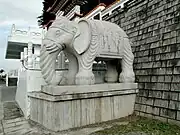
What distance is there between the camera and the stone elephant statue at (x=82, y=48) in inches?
147

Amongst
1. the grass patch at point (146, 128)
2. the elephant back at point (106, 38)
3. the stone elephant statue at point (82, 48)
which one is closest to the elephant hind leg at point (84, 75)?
the stone elephant statue at point (82, 48)

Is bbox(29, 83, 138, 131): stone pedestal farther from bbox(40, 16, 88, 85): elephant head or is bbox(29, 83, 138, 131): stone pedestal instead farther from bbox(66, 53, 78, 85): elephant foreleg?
bbox(66, 53, 78, 85): elephant foreleg

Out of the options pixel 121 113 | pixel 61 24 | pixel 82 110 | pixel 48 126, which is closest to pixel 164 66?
pixel 121 113

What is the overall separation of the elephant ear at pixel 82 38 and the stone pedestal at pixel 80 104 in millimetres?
745

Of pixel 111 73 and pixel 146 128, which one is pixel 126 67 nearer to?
pixel 111 73

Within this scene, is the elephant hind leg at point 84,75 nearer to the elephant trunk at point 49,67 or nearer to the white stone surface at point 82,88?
the white stone surface at point 82,88

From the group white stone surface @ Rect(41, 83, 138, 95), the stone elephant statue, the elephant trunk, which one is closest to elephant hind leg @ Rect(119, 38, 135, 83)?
the stone elephant statue

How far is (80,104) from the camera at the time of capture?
147 inches

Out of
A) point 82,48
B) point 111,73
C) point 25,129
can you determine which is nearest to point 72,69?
point 82,48

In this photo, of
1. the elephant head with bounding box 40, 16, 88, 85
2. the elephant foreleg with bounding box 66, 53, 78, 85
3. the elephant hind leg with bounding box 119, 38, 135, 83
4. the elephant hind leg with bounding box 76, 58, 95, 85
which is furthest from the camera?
the elephant hind leg with bounding box 119, 38, 135, 83

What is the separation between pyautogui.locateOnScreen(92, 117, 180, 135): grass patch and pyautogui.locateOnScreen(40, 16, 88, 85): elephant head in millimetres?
1347

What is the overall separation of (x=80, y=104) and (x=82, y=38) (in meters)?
1.30

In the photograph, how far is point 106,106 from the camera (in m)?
4.09

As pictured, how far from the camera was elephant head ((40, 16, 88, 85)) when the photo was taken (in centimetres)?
371
